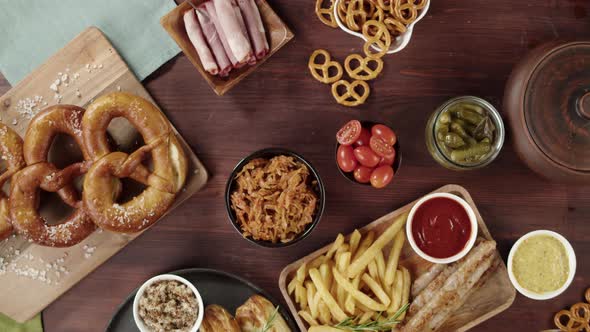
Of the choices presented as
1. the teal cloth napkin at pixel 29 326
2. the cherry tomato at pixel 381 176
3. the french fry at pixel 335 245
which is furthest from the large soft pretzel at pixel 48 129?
the cherry tomato at pixel 381 176

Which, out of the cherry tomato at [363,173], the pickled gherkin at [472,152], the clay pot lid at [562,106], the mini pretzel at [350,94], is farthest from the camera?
the mini pretzel at [350,94]

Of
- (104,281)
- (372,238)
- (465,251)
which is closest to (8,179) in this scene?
(104,281)

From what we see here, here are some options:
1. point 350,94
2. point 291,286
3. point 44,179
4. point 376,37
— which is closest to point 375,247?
point 291,286

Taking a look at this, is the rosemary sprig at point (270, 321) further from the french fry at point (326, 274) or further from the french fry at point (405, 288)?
the french fry at point (405, 288)

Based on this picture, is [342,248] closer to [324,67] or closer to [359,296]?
[359,296]

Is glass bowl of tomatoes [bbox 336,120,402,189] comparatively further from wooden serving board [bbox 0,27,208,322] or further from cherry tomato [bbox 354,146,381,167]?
wooden serving board [bbox 0,27,208,322]

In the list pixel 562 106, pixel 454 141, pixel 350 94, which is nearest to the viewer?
pixel 562 106
